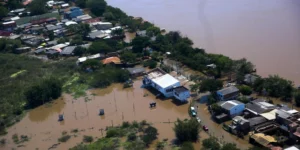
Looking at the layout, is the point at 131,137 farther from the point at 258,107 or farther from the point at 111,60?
the point at 111,60

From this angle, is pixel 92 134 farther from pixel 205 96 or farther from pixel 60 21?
pixel 60 21

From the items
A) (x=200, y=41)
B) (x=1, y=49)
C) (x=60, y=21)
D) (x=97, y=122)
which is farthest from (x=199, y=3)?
(x=97, y=122)

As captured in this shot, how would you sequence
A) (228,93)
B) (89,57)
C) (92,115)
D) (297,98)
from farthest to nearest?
1. (89,57)
2. (92,115)
3. (228,93)
4. (297,98)

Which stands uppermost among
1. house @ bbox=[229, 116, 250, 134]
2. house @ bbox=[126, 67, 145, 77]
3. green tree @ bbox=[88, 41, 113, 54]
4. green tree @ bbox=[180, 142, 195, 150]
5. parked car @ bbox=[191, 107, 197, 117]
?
green tree @ bbox=[88, 41, 113, 54]

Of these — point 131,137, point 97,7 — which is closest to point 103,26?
point 97,7

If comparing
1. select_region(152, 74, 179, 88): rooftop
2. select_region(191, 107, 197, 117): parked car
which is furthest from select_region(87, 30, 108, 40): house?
select_region(191, 107, 197, 117): parked car

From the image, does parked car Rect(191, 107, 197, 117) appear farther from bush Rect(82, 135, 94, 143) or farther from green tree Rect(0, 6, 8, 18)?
green tree Rect(0, 6, 8, 18)
